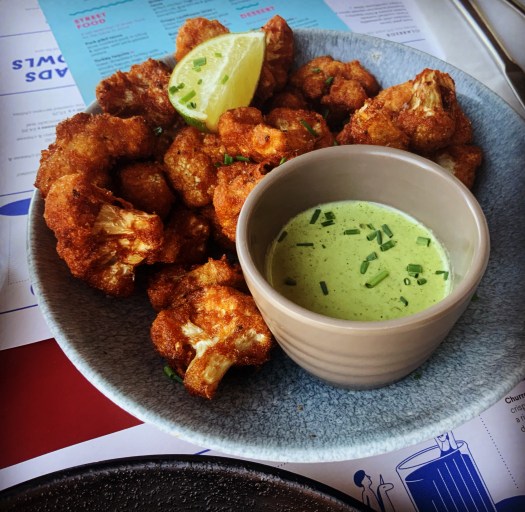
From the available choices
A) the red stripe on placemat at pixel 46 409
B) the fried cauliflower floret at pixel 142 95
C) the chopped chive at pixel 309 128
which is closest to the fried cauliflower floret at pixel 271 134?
the chopped chive at pixel 309 128

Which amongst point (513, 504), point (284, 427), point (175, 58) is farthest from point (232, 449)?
point (175, 58)

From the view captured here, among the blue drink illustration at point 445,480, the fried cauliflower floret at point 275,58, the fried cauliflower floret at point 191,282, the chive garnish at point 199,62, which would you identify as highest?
the chive garnish at point 199,62

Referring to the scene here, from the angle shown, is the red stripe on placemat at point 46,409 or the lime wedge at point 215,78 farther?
the lime wedge at point 215,78

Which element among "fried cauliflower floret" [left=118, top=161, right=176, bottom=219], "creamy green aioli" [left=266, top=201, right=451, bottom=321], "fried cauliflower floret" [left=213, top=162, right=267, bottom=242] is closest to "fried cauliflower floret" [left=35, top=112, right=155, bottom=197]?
"fried cauliflower floret" [left=118, top=161, right=176, bottom=219]

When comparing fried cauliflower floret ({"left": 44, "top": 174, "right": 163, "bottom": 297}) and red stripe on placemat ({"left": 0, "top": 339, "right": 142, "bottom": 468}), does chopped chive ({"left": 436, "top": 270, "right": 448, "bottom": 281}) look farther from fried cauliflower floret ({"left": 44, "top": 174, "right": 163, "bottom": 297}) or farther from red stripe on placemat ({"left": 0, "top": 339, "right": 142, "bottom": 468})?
red stripe on placemat ({"left": 0, "top": 339, "right": 142, "bottom": 468})

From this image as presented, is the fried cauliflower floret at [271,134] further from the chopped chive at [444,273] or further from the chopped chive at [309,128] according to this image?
the chopped chive at [444,273]
